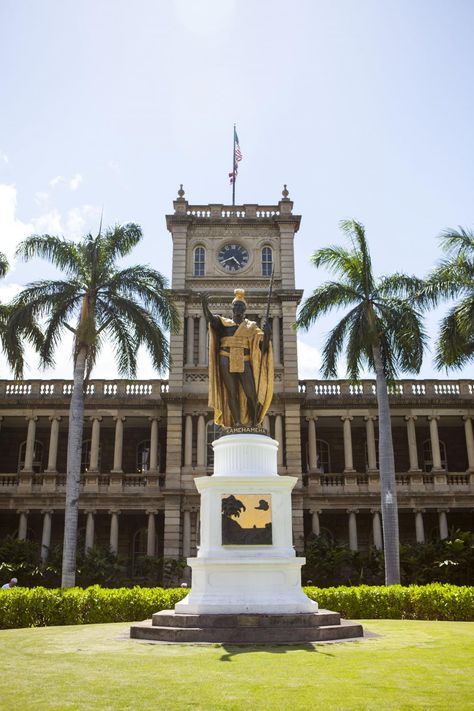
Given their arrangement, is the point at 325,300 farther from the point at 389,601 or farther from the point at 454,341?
the point at 389,601

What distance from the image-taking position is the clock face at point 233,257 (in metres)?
31.7

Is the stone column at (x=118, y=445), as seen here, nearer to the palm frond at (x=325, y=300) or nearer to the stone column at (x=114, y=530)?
the stone column at (x=114, y=530)

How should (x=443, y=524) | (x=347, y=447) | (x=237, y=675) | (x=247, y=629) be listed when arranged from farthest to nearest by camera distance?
(x=347, y=447) → (x=443, y=524) → (x=247, y=629) → (x=237, y=675)

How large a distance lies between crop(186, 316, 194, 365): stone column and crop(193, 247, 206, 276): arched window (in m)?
2.43

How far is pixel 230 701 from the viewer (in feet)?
17.3

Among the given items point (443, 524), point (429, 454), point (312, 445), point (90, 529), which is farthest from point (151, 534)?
point (429, 454)

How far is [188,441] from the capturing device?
2844cm

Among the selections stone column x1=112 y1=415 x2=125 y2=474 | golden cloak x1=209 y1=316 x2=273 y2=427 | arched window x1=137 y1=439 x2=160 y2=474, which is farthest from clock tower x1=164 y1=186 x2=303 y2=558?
golden cloak x1=209 y1=316 x2=273 y2=427

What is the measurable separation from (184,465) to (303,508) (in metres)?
5.24

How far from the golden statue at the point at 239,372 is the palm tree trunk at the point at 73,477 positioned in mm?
8518

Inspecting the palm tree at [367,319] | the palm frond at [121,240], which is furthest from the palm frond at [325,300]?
the palm frond at [121,240]

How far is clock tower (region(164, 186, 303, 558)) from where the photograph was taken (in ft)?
91.5

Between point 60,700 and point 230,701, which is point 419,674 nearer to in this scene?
point 230,701

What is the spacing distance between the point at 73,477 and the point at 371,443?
15.0 metres
